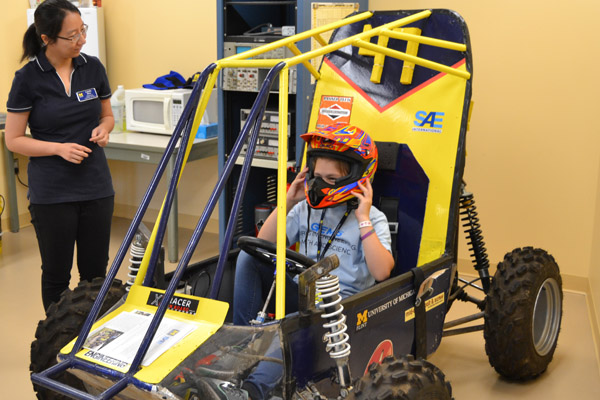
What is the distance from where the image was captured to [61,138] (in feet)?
10.1

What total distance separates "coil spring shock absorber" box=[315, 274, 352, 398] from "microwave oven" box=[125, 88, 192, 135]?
3.02 metres

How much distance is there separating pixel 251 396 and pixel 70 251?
4.53ft

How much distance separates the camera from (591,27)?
3.99 m

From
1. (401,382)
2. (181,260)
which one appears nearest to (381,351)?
(401,382)

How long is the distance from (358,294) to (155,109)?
121 inches

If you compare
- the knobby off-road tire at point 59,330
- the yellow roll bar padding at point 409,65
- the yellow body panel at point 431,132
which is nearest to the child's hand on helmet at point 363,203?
the yellow body panel at point 431,132

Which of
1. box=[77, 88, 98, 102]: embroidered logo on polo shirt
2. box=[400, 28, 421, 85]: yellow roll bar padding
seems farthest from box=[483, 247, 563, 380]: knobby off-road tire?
box=[77, 88, 98, 102]: embroidered logo on polo shirt

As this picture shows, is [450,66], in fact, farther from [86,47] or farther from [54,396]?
[86,47]

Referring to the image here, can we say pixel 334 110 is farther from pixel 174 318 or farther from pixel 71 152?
pixel 174 318

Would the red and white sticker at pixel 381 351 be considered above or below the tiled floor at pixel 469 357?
above

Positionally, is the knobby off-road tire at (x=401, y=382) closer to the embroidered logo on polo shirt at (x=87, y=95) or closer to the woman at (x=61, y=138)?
the woman at (x=61, y=138)

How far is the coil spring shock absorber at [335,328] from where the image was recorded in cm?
212

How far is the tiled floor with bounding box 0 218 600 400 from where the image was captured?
315 cm

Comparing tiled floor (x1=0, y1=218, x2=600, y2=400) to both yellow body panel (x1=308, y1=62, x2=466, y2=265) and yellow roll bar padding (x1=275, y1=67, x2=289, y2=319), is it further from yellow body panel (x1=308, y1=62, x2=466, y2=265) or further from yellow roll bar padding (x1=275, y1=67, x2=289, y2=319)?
yellow roll bar padding (x1=275, y1=67, x2=289, y2=319)
